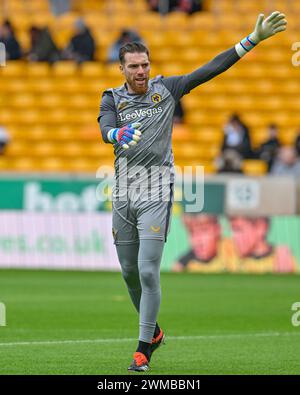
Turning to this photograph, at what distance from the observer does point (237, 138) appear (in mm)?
24812

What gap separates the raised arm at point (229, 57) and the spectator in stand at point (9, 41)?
18525 millimetres

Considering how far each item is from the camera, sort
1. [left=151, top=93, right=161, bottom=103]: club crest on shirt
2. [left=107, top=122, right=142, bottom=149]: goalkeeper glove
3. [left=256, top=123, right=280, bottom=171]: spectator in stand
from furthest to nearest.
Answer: [left=256, top=123, right=280, bottom=171]: spectator in stand, [left=151, top=93, right=161, bottom=103]: club crest on shirt, [left=107, top=122, right=142, bottom=149]: goalkeeper glove

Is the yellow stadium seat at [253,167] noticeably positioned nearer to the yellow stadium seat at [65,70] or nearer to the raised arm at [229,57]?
the yellow stadium seat at [65,70]

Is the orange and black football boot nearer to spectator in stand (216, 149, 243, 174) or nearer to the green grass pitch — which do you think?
the green grass pitch

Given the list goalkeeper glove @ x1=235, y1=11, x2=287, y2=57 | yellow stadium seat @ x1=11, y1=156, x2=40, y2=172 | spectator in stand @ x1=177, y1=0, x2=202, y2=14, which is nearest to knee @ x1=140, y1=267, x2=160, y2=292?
goalkeeper glove @ x1=235, y1=11, x2=287, y2=57

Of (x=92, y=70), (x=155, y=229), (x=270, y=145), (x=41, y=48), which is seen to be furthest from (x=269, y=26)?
(x=41, y=48)

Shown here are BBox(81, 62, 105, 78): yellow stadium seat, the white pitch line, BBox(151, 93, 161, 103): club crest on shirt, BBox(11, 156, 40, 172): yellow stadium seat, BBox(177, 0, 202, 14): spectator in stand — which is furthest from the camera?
BBox(177, 0, 202, 14): spectator in stand

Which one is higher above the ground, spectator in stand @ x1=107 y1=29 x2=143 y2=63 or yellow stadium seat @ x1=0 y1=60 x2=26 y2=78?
spectator in stand @ x1=107 y1=29 x2=143 y2=63

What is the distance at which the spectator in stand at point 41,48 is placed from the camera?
28.6 m

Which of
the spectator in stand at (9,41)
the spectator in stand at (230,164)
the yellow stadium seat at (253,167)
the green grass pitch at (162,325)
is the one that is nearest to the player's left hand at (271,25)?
the green grass pitch at (162,325)

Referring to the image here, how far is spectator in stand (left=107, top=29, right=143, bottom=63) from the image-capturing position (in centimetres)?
2739

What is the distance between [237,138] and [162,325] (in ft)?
38.7

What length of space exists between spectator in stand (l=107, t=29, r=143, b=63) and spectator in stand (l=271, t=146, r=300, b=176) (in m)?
5.17

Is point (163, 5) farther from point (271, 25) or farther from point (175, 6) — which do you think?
point (271, 25)
